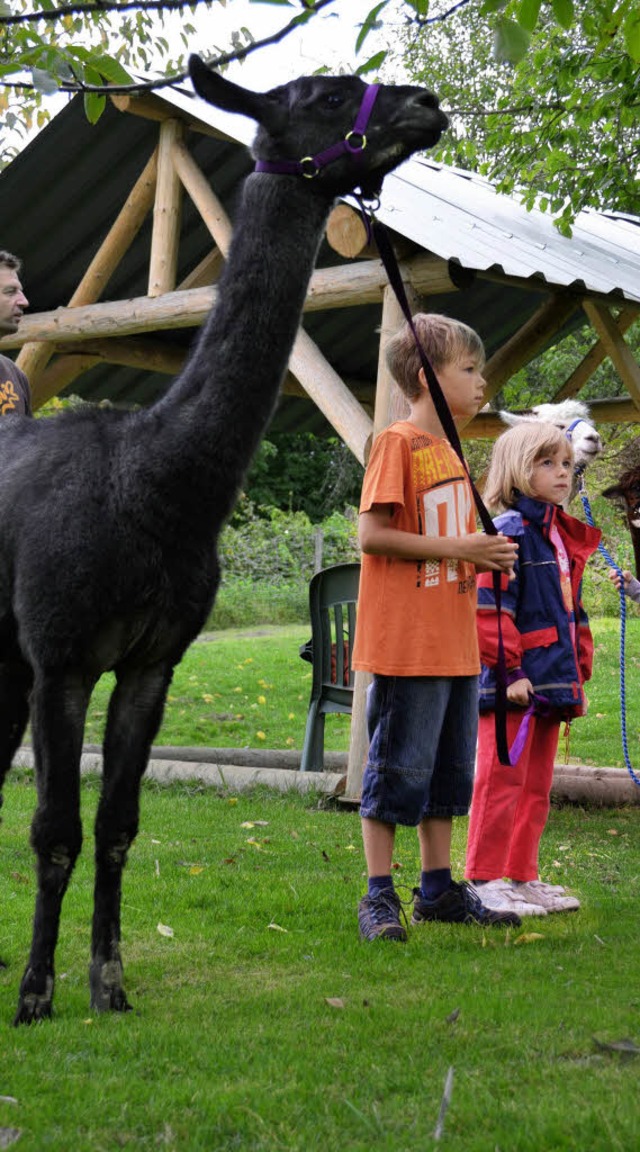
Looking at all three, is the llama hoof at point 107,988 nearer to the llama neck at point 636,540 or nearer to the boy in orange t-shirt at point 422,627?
the boy in orange t-shirt at point 422,627

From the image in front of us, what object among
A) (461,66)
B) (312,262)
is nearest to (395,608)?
(312,262)

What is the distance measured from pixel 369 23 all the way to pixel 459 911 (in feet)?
9.93

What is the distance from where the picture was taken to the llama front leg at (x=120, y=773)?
3.67 meters

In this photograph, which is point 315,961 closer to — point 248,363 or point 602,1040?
point 602,1040

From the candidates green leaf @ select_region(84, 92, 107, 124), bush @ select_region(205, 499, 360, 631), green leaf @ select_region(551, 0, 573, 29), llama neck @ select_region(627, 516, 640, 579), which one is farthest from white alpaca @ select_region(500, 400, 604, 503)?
bush @ select_region(205, 499, 360, 631)

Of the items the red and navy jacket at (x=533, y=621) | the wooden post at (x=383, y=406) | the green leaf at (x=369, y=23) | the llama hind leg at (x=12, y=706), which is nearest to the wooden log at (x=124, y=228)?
the wooden post at (x=383, y=406)

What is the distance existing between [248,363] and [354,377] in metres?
8.81

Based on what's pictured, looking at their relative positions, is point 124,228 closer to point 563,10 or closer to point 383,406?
point 383,406

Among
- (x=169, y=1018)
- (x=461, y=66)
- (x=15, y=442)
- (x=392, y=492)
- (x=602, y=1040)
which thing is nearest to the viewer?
(x=602, y=1040)

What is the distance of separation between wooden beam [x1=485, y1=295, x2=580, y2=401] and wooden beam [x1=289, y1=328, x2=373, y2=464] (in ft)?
4.71

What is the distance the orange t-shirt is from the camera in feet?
14.0

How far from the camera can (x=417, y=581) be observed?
169 inches

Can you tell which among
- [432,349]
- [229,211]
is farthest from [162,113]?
[432,349]

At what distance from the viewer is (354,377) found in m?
12.1
